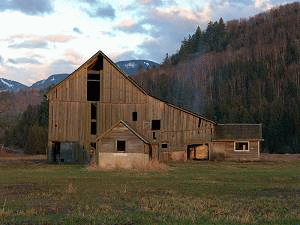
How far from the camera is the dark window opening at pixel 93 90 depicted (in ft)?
188

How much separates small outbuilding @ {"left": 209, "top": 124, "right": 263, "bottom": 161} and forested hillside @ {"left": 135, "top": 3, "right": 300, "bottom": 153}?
29586 mm

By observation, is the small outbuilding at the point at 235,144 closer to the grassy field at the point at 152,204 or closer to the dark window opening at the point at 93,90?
the dark window opening at the point at 93,90

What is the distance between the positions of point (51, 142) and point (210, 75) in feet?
343

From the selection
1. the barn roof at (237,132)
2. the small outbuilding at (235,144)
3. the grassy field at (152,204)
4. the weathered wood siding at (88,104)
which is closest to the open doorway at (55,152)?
the weathered wood siding at (88,104)

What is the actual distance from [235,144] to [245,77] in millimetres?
84489

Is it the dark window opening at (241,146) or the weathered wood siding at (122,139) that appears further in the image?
the dark window opening at (241,146)

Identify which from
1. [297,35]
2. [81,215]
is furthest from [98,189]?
[297,35]

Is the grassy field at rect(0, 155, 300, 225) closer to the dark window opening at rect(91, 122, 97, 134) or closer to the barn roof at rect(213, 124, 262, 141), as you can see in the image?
the dark window opening at rect(91, 122, 97, 134)

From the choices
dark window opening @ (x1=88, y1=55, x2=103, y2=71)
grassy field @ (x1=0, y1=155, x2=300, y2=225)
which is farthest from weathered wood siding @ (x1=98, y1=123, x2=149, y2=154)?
grassy field @ (x1=0, y1=155, x2=300, y2=225)

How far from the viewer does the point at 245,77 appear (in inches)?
5709

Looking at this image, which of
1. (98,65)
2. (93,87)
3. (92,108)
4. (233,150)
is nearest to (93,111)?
(92,108)

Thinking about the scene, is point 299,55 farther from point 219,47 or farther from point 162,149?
point 162,149

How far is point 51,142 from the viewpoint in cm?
5603

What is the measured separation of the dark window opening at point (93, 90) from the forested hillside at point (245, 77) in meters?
44.8
